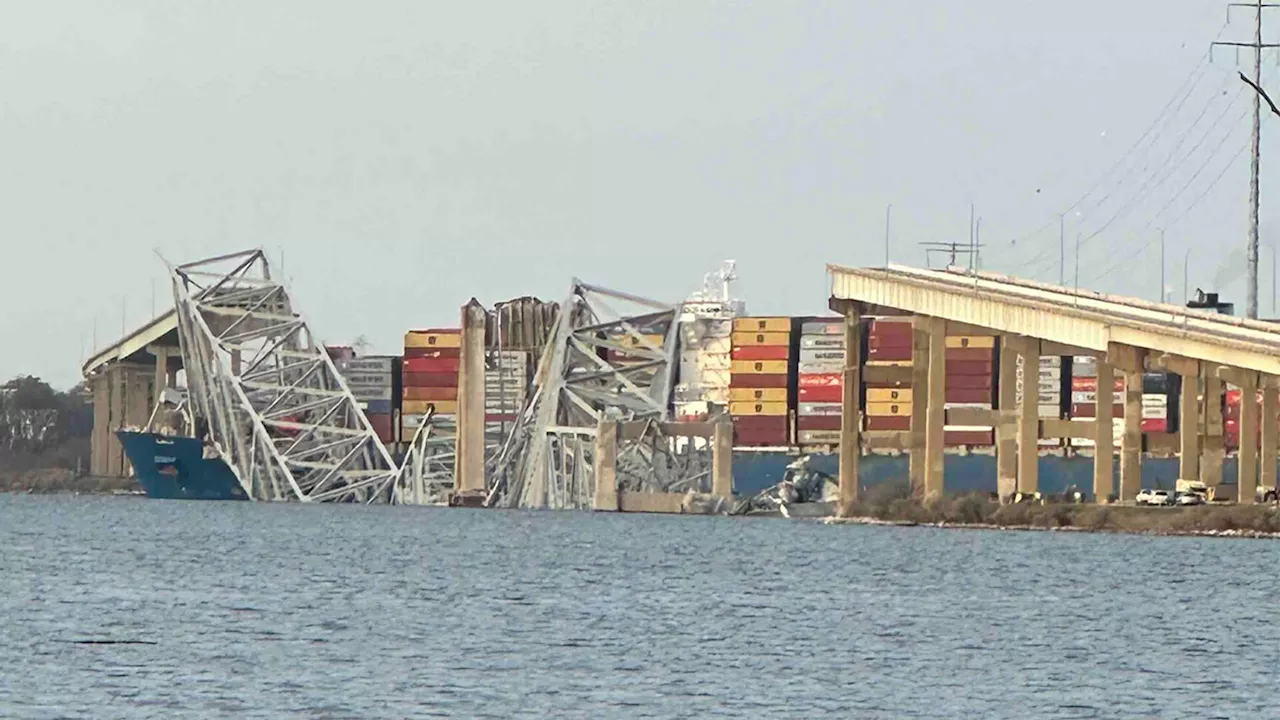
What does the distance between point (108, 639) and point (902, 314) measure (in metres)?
87.7

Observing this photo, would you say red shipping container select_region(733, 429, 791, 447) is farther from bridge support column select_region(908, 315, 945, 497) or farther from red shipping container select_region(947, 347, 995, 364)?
bridge support column select_region(908, 315, 945, 497)

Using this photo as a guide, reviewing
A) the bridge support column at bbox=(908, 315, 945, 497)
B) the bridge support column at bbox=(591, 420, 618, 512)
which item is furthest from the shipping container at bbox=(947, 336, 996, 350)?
the bridge support column at bbox=(908, 315, 945, 497)

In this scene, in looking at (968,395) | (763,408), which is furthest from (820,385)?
(968,395)

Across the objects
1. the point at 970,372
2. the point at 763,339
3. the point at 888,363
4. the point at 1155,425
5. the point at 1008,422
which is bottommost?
the point at 1008,422

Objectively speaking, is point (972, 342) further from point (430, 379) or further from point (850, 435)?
point (430, 379)

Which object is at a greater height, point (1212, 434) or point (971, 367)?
point (971, 367)

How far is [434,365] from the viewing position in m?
161

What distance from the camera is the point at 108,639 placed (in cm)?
5297

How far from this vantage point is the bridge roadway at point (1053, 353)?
104 meters

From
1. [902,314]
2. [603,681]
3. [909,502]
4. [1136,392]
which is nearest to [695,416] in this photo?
[902,314]

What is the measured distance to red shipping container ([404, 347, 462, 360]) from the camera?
16112 cm

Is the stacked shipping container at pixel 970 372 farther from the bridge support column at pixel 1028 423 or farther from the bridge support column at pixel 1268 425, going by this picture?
the bridge support column at pixel 1268 425

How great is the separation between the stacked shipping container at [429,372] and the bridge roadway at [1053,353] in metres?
34.7

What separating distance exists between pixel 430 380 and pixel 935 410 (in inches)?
1823
